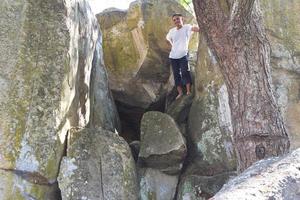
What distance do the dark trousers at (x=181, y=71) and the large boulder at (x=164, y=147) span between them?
53.6 inches

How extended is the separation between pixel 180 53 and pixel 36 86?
321 centimetres

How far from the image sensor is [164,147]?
25.0 ft

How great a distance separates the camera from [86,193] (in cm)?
666

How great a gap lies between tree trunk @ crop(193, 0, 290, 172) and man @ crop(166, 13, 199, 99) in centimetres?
349

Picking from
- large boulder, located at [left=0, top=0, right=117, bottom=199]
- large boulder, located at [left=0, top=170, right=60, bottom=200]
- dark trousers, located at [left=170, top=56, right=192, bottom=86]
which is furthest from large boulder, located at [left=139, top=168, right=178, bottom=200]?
dark trousers, located at [left=170, top=56, right=192, bottom=86]

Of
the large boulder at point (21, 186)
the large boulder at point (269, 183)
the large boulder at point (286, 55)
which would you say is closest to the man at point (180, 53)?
Answer: the large boulder at point (286, 55)

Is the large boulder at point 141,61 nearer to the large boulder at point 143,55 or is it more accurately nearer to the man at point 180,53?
the large boulder at point 143,55

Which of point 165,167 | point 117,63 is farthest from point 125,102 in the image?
point 165,167

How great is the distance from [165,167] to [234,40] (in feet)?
9.37

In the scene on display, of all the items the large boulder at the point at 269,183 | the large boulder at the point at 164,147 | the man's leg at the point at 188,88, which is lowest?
the large boulder at the point at 164,147

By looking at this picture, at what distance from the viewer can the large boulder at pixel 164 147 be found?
298 inches

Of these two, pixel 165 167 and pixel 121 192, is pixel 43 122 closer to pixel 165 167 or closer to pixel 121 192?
pixel 121 192

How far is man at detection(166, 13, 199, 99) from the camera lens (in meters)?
9.10

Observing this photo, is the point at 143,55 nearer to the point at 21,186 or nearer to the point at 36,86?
the point at 36,86
